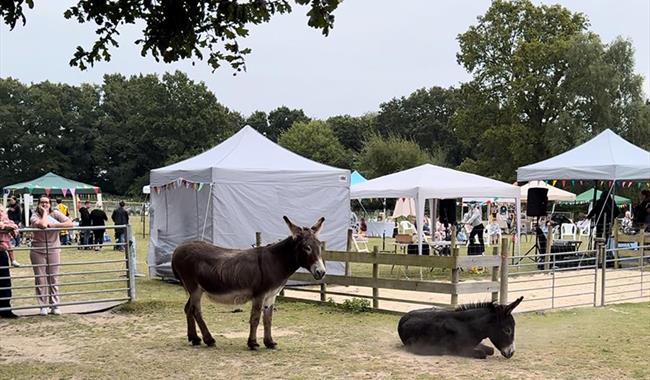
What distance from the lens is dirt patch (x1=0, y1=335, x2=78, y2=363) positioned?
7.66 metres

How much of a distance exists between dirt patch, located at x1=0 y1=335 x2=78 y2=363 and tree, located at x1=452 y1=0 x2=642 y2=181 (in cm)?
3552

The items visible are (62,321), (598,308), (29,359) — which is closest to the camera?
(29,359)

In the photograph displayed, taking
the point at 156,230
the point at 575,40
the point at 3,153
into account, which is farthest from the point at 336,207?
the point at 3,153

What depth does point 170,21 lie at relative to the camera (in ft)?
16.4

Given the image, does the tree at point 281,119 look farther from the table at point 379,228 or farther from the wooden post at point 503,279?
the wooden post at point 503,279

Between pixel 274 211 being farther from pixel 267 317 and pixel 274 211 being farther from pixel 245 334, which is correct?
pixel 267 317

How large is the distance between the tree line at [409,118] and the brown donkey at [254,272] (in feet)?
114

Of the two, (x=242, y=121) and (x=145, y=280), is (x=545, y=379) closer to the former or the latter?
(x=145, y=280)

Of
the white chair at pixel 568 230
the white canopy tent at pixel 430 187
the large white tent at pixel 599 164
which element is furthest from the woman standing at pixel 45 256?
the white chair at pixel 568 230

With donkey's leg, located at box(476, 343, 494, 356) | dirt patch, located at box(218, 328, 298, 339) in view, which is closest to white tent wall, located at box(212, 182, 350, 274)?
dirt patch, located at box(218, 328, 298, 339)

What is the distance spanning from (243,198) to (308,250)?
659 centimetres

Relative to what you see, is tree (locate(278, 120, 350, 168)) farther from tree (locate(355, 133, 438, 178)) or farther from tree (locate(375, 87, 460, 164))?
tree (locate(355, 133, 438, 178))

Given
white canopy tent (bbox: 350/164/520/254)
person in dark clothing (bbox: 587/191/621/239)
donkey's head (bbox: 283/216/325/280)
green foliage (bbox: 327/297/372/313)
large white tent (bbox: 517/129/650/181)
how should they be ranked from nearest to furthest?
donkey's head (bbox: 283/216/325/280) < green foliage (bbox: 327/297/372/313) < white canopy tent (bbox: 350/164/520/254) < large white tent (bbox: 517/129/650/181) < person in dark clothing (bbox: 587/191/621/239)

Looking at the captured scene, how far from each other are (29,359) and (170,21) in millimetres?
4520
